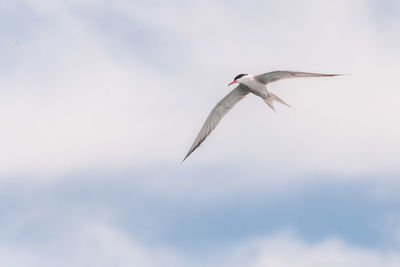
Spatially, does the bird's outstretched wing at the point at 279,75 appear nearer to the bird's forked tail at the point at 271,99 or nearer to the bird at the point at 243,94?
the bird at the point at 243,94

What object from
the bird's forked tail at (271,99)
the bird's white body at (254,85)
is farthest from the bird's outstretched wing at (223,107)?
the bird's forked tail at (271,99)

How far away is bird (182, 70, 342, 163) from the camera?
2401 cm

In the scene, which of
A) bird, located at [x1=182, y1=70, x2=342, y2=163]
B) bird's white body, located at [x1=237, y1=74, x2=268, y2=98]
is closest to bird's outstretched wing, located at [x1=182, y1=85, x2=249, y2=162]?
bird, located at [x1=182, y1=70, x2=342, y2=163]

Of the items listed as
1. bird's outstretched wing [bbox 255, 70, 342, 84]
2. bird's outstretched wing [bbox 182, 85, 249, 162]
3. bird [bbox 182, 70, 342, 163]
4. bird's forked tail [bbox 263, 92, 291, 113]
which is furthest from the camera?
bird's outstretched wing [bbox 182, 85, 249, 162]

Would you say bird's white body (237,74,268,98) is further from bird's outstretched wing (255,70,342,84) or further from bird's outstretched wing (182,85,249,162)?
bird's outstretched wing (182,85,249,162)

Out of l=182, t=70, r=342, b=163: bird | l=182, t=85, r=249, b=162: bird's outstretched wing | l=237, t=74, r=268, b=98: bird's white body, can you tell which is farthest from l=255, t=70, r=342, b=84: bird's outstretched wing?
l=182, t=85, r=249, b=162: bird's outstretched wing

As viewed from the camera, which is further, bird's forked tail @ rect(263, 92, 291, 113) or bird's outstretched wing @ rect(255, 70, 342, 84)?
bird's forked tail @ rect(263, 92, 291, 113)

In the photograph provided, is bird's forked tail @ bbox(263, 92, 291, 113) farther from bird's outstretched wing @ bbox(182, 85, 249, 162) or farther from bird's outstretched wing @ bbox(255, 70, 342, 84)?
bird's outstretched wing @ bbox(182, 85, 249, 162)

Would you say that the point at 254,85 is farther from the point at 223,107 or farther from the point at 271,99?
the point at 223,107

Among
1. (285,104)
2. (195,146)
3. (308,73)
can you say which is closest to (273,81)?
(285,104)

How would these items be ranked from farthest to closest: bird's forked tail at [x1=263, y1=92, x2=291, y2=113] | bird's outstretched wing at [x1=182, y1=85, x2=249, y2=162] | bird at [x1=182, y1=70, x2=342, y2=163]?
bird's outstretched wing at [x1=182, y1=85, x2=249, y2=162] → bird's forked tail at [x1=263, y1=92, x2=291, y2=113] → bird at [x1=182, y1=70, x2=342, y2=163]

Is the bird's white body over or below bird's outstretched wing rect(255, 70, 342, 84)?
over

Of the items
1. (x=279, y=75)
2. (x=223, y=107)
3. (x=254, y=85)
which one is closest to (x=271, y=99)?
(x=254, y=85)

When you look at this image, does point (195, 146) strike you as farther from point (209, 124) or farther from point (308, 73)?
point (308, 73)
